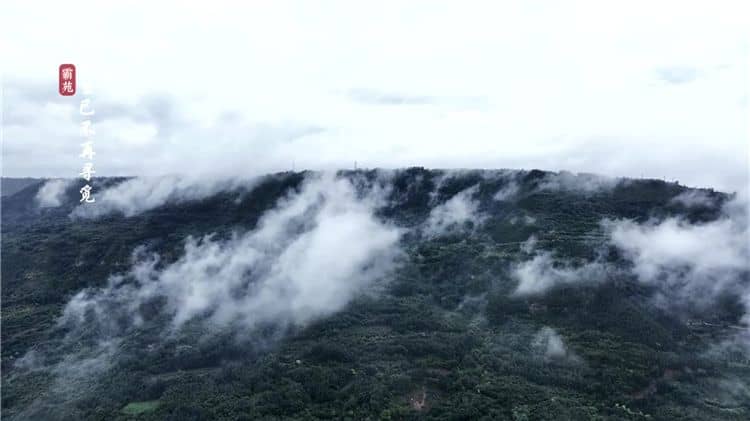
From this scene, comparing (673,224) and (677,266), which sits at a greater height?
(673,224)

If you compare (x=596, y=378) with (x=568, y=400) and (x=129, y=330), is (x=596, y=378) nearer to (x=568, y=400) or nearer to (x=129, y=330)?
(x=568, y=400)

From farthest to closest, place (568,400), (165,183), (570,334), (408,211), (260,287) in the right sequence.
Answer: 1. (165,183)
2. (408,211)
3. (260,287)
4. (570,334)
5. (568,400)

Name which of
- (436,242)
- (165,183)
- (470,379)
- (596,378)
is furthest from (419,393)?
(165,183)

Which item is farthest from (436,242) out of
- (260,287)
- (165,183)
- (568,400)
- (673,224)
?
(165,183)

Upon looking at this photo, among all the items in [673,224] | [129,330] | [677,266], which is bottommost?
[129,330]

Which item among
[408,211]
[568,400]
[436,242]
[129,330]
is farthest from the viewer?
[408,211]

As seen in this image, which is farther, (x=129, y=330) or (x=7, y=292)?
(x=7, y=292)
